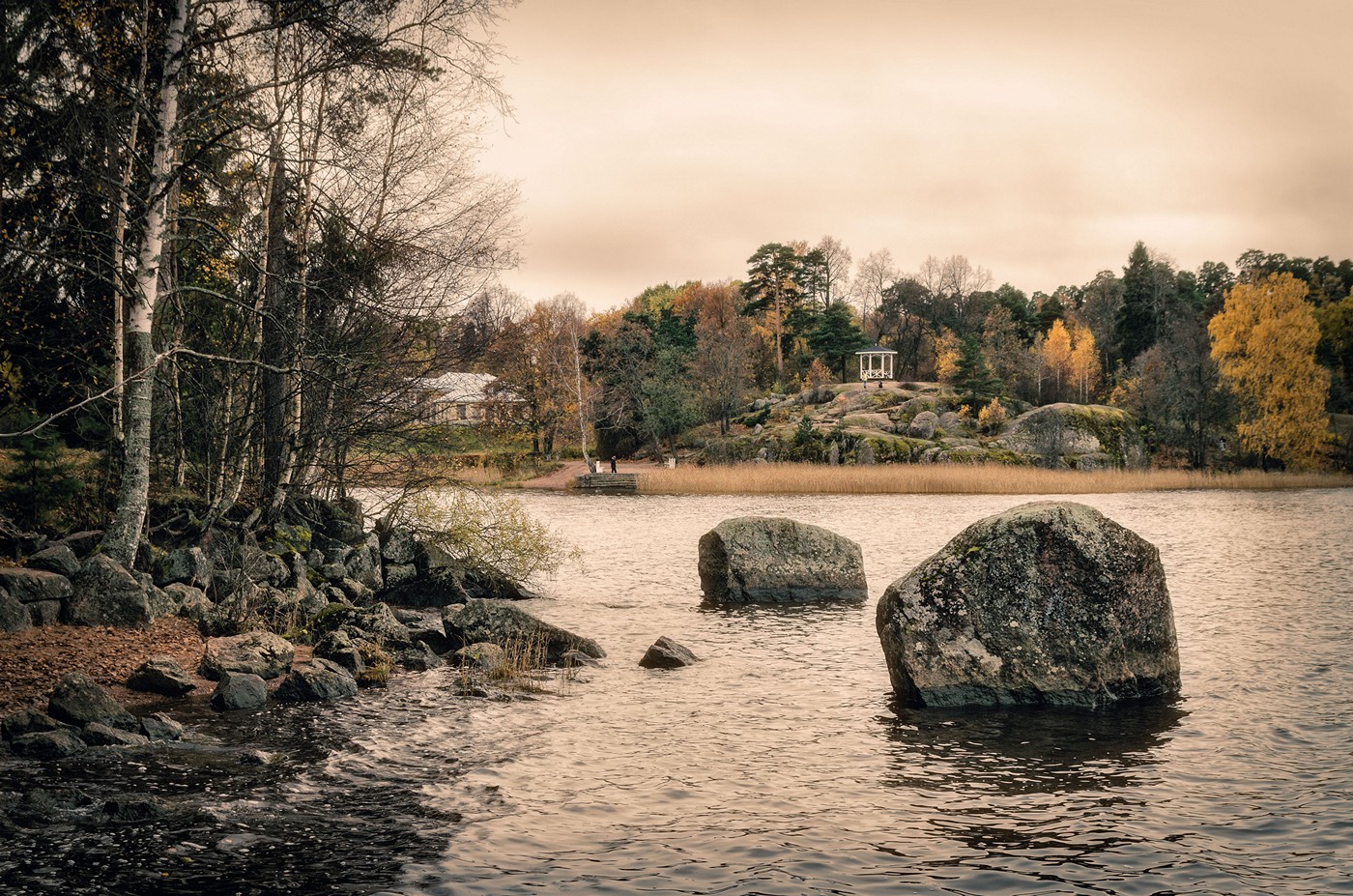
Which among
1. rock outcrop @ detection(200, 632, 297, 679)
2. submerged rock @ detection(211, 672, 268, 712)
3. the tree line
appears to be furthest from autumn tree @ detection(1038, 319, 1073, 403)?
submerged rock @ detection(211, 672, 268, 712)

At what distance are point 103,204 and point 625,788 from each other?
14376mm

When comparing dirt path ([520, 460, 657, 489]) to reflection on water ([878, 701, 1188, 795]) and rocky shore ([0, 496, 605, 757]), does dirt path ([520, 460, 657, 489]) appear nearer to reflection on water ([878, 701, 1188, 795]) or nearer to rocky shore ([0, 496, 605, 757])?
rocky shore ([0, 496, 605, 757])

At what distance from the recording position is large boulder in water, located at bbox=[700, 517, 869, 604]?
21.8 metres

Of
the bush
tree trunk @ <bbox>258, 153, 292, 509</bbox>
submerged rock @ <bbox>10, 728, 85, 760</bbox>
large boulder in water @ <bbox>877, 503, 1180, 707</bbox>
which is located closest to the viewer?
submerged rock @ <bbox>10, 728, 85, 760</bbox>

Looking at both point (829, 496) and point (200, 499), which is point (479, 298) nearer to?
point (200, 499)

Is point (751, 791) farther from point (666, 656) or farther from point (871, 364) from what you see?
point (871, 364)

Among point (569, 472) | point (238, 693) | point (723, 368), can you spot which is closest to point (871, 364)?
point (723, 368)

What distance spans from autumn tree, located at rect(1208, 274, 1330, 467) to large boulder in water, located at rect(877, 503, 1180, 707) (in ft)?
205

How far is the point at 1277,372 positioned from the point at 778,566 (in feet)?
192

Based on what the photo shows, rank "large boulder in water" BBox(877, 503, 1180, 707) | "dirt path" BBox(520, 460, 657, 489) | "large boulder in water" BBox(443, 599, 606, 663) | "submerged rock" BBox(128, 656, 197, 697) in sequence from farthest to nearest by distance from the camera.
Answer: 1. "dirt path" BBox(520, 460, 657, 489)
2. "large boulder in water" BBox(443, 599, 606, 663)
3. "large boulder in water" BBox(877, 503, 1180, 707)
4. "submerged rock" BBox(128, 656, 197, 697)

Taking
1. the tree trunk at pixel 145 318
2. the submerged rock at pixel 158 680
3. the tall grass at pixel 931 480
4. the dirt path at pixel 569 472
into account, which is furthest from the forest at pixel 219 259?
the dirt path at pixel 569 472

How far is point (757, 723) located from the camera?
470 inches

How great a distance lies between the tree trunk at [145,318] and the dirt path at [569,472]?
48.7m

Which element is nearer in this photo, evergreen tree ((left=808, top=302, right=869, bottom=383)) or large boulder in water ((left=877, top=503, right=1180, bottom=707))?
large boulder in water ((left=877, top=503, right=1180, bottom=707))
